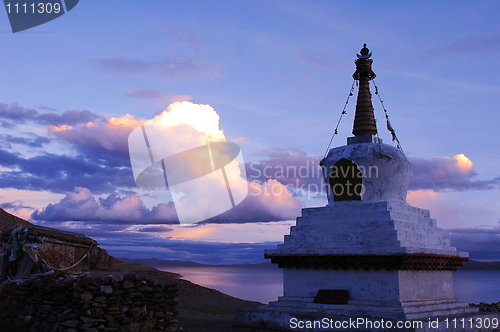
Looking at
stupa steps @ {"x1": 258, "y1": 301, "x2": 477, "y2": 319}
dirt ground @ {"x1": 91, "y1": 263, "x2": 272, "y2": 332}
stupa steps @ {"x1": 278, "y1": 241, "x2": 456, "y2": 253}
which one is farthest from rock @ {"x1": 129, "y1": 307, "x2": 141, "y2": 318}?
stupa steps @ {"x1": 278, "y1": 241, "x2": 456, "y2": 253}

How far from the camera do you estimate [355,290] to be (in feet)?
Result: 38.8

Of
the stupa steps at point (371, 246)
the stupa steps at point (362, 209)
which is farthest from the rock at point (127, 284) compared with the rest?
the stupa steps at point (362, 209)

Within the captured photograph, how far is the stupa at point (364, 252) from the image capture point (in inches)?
448

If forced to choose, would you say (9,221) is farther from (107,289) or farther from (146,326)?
(107,289)

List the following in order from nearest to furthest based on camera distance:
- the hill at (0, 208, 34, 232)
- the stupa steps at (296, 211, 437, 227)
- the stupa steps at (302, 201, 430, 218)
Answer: the stupa steps at (296, 211, 437, 227) < the stupa steps at (302, 201, 430, 218) < the hill at (0, 208, 34, 232)

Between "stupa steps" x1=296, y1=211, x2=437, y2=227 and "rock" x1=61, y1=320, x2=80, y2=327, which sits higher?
"stupa steps" x1=296, y1=211, x2=437, y2=227

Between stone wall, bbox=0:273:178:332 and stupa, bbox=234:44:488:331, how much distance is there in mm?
3513

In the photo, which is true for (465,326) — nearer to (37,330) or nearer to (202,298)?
(37,330)

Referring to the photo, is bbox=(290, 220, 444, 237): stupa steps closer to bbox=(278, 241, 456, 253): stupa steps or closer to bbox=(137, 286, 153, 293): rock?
bbox=(278, 241, 456, 253): stupa steps

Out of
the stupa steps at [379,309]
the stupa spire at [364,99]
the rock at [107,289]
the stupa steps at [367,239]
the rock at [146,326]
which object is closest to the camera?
the rock at [107,289]

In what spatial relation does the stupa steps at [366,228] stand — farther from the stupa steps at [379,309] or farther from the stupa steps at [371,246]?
the stupa steps at [379,309]

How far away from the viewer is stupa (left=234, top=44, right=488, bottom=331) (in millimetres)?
11391

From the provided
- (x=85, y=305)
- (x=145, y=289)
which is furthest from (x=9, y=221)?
(x=85, y=305)

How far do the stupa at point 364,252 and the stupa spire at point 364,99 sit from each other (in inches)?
1.4
